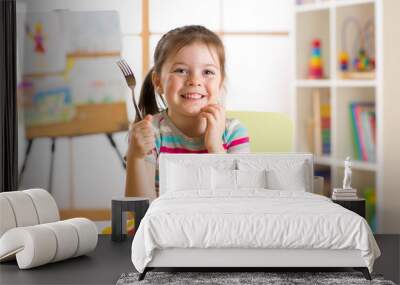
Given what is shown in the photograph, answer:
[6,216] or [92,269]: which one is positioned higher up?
[6,216]

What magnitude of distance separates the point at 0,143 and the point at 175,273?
246 cm

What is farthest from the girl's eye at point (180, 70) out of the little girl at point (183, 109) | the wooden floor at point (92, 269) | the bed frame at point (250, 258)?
the bed frame at point (250, 258)

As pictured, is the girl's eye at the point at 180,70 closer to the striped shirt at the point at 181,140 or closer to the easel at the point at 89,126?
the striped shirt at the point at 181,140

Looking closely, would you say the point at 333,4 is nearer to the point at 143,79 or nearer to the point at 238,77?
the point at 238,77

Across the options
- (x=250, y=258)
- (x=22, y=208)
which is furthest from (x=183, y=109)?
(x=250, y=258)

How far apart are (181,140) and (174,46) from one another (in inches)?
33.0

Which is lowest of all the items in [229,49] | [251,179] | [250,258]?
[250,258]

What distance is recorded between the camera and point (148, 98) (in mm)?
7055

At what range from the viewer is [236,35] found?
23.2 feet

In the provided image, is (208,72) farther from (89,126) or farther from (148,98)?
(89,126)

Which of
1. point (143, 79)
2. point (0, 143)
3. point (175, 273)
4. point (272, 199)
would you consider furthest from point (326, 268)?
point (0, 143)

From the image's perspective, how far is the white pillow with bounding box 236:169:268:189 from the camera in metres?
6.19

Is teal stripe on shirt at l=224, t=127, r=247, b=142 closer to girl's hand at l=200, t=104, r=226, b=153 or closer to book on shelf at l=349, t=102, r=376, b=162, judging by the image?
girl's hand at l=200, t=104, r=226, b=153

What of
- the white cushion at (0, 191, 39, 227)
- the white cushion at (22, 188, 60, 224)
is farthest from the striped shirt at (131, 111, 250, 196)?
the white cushion at (0, 191, 39, 227)
